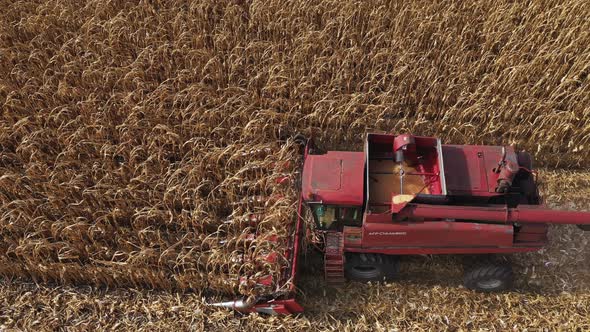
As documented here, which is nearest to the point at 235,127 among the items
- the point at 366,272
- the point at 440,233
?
the point at 366,272

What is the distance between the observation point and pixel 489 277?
6.15m

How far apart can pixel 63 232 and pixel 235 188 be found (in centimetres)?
263

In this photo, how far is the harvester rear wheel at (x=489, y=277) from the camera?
20.1ft

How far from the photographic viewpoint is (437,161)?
606 cm

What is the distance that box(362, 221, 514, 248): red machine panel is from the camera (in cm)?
568

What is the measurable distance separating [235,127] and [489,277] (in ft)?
15.3

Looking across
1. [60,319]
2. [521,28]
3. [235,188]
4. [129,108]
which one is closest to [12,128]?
[129,108]

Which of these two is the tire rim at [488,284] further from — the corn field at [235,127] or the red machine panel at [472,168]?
the red machine panel at [472,168]

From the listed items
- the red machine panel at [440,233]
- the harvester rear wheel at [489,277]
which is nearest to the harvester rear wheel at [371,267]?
the red machine panel at [440,233]

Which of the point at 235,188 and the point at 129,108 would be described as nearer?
the point at 235,188

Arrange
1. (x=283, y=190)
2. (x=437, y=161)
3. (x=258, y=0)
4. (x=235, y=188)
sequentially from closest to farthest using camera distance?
(x=437, y=161), (x=283, y=190), (x=235, y=188), (x=258, y=0)

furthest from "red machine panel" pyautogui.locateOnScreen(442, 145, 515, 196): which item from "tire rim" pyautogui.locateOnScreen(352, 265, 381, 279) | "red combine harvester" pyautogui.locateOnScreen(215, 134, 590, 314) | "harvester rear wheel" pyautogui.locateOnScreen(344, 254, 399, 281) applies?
"tire rim" pyautogui.locateOnScreen(352, 265, 381, 279)

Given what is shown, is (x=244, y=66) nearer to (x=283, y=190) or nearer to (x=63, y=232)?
(x=283, y=190)

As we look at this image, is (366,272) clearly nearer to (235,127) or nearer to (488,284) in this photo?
(488,284)
